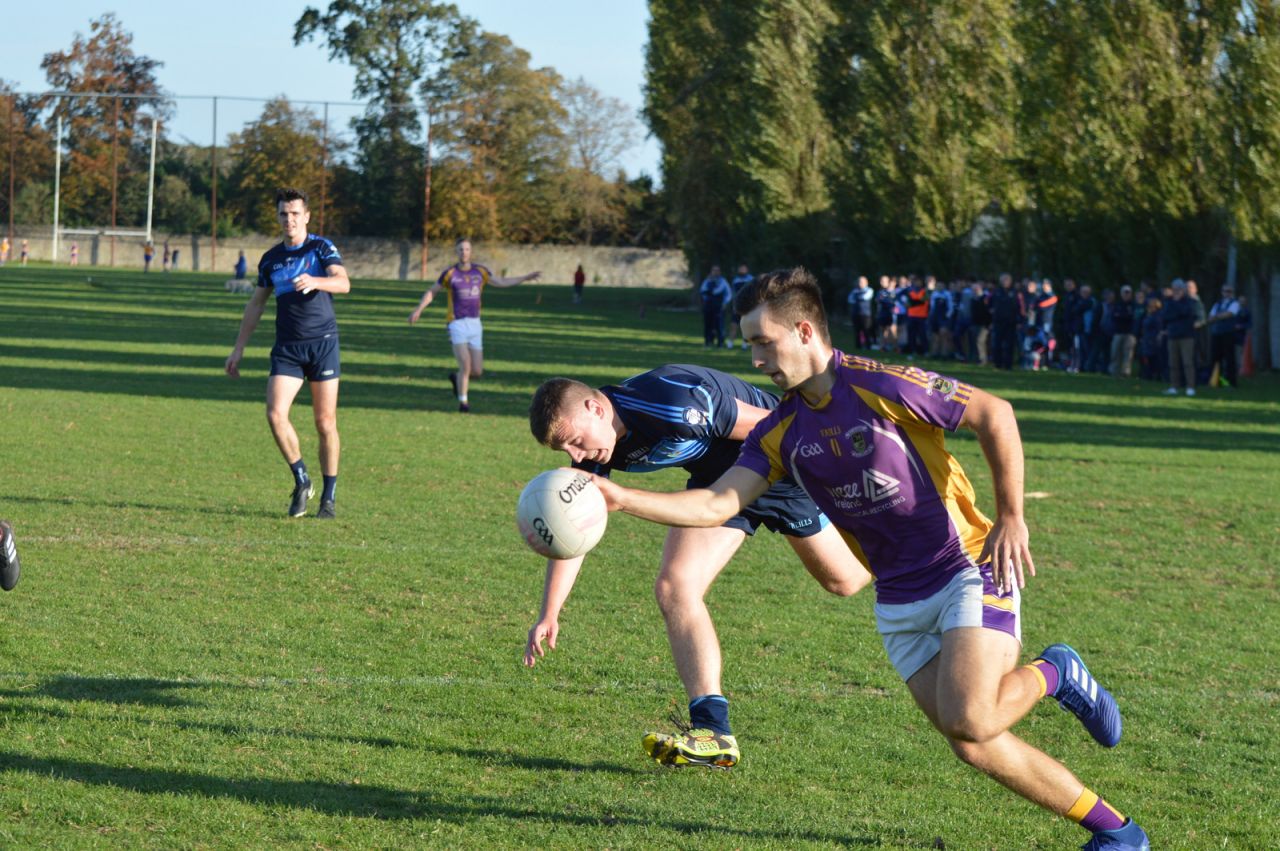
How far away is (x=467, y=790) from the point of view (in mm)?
5391

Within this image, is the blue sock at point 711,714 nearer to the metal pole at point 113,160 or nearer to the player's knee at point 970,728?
the player's knee at point 970,728

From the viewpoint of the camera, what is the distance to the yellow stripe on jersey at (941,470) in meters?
4.77

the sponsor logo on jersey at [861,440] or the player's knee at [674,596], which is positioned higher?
the sponsor logo on jersey at [861,440]

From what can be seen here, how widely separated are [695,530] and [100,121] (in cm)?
10219

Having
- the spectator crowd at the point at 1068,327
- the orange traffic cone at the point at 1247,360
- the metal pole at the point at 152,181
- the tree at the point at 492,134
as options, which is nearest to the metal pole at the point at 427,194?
the tree at the point at 492,134

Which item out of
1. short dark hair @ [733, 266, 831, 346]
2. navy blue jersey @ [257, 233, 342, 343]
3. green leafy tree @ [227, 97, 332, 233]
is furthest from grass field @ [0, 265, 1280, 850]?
green leafy tree @ [227, 97, 332, 233]

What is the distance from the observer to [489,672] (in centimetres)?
704

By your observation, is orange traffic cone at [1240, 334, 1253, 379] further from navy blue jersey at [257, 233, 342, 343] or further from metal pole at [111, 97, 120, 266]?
metal pole at [111, 97, 120, 266]

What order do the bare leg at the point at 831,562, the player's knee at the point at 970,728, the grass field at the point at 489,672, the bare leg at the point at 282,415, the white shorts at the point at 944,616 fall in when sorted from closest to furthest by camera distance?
the player's knee at the point at 970,728 → the white shorts at the point at 944,616 → the grass field at the point at 489,672 → the bare leg at the point at 831,562 → the bare leg at the point at 282,415

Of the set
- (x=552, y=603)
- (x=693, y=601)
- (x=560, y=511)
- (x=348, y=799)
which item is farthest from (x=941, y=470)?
(x=348, y=799)

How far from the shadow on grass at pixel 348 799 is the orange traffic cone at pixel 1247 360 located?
2914cm

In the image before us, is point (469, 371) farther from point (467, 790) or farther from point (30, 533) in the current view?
point (467, 790)

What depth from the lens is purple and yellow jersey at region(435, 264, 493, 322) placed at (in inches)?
755

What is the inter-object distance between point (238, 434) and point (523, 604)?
28.9 ft
